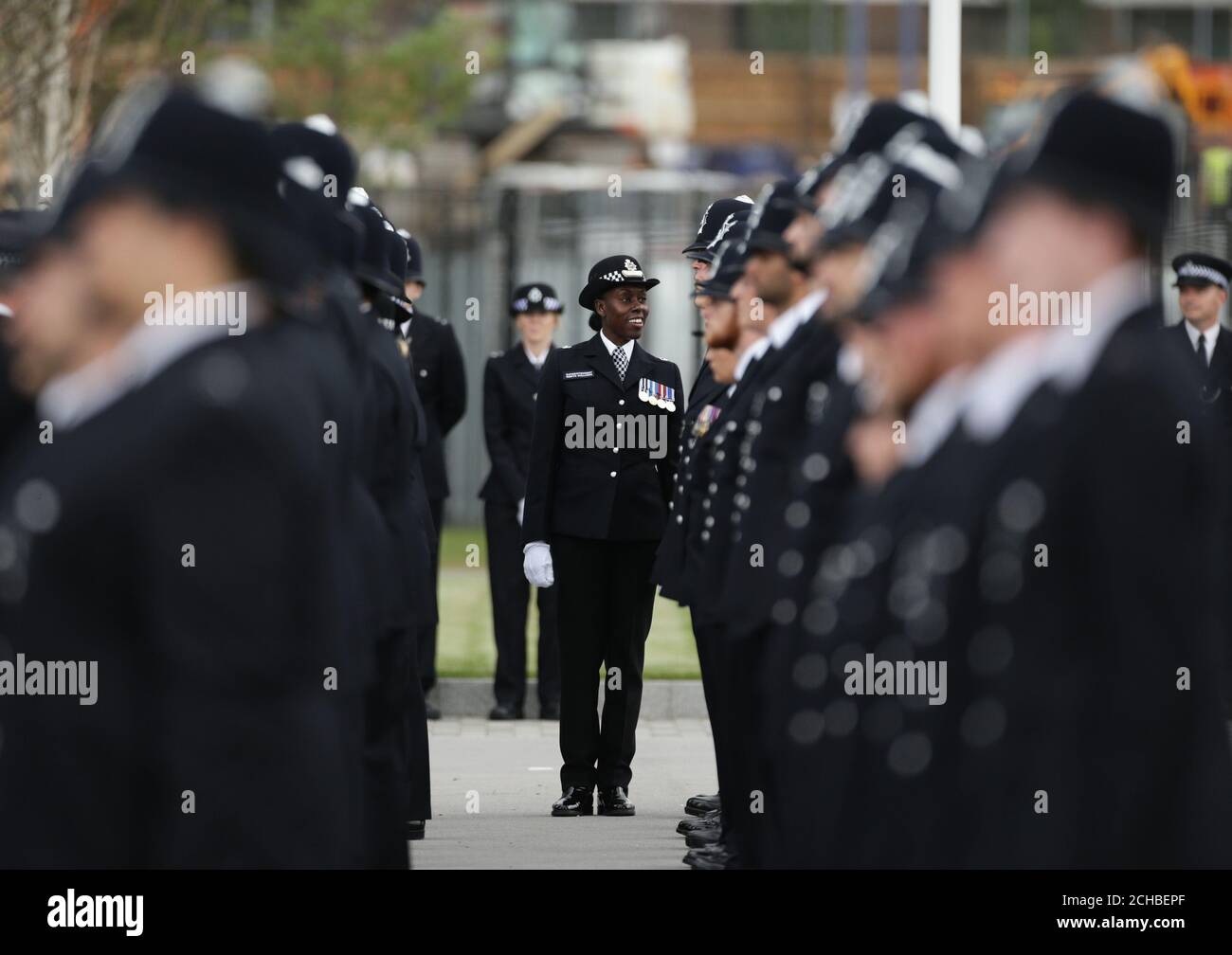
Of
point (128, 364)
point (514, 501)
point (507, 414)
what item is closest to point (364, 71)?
point (507, 414)

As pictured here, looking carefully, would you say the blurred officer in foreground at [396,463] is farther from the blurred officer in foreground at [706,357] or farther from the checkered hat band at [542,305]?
the checkered hat band at [542,305]

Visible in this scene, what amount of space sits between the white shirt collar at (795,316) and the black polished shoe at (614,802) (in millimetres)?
3257

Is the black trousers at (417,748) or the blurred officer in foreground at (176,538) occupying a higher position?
the blurred officer in foreground at (176,538)

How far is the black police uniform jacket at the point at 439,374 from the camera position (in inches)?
519

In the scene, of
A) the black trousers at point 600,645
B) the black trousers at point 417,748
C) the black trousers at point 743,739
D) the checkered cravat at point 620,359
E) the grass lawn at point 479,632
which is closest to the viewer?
the black trousers at point 743,739

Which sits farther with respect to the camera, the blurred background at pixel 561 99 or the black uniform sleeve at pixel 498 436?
the blurred background at pixel 561 99

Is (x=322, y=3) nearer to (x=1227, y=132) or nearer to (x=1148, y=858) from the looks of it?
(x=1227, y=132)

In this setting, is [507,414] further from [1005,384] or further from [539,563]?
[1005,384]

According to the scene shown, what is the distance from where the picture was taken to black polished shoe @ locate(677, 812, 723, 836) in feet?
30.8

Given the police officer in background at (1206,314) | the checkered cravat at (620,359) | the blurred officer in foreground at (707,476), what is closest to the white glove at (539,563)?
the checkered cravat at (620,359)

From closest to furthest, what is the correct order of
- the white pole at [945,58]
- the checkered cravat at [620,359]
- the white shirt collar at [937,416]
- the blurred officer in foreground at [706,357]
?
1. the white shirt collar at [937,416]
2. the blurred officer in foreground at [706,357]
3. the checkered cravat at [620,359]
4. the white pole at [945,58]
